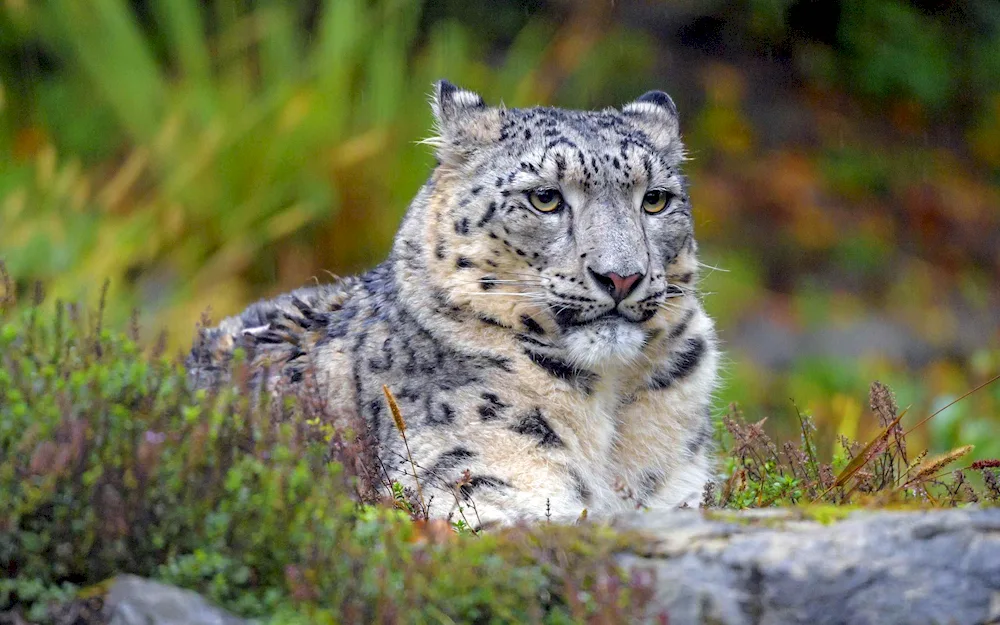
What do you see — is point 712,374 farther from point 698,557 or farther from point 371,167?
point 371,167

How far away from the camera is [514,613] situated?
12.0ft

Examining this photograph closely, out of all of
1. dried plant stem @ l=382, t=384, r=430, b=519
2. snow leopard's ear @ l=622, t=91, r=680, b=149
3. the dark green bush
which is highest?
snow leopard's ear @ l=622, t=91, r=680, b=149

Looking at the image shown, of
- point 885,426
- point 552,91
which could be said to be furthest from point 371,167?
point 885,426

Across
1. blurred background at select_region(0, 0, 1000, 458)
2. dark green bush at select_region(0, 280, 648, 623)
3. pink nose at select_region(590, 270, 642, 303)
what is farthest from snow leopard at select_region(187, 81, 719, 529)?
blurred background at select_region(0, 0, 1000, 458)

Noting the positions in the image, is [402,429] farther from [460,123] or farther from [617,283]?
[460,123]

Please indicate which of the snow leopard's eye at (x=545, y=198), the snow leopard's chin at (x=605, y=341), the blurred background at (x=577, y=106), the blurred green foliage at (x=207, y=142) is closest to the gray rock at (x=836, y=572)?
the snow leopard's chin at (x=605, y=341)

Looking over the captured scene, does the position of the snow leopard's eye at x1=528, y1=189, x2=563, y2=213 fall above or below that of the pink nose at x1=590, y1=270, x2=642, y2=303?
above

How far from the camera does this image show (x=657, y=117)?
6.19m

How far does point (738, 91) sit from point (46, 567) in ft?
53.5

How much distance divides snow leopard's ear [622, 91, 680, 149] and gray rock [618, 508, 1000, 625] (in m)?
2.57

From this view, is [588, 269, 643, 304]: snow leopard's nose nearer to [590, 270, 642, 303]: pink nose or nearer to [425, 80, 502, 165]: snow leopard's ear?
[590, 270, 642, 303]: pink nose

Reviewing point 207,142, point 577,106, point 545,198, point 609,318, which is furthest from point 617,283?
point 577,106

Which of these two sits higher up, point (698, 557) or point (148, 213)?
point (148, 213)

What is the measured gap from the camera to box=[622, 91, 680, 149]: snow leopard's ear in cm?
608
